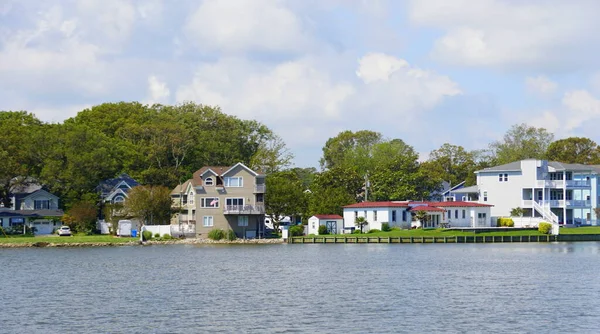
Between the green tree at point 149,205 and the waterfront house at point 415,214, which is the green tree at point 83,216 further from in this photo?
the waterfront house at point 415,214

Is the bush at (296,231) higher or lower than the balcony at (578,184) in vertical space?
lower

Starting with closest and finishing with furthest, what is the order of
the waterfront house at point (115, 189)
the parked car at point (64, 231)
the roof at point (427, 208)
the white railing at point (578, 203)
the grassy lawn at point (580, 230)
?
the grassy lawn at point (580, 230)
the roof at point (427, 208)
the parked car at point (64, 231)
the white railing at point (578, 203)
the waterfront house at point (115, 189)

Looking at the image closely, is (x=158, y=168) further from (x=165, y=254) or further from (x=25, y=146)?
(x=165, y=254)

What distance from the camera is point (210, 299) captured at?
149 feet

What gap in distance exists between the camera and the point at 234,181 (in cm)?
10138

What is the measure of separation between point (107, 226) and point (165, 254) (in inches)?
1177

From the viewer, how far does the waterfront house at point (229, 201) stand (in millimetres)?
100438

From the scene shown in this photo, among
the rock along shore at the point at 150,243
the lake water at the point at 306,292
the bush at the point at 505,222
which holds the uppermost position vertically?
the bush at the point at 505,222

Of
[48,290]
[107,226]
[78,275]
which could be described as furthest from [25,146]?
[48,290]

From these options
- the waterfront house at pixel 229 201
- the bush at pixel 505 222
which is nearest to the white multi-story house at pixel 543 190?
the bush at pixel 505 222

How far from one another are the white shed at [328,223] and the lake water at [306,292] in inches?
758

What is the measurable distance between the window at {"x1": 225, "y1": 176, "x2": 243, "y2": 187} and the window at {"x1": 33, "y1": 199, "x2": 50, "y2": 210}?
25881mm

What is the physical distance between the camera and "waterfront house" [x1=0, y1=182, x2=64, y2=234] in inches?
4193

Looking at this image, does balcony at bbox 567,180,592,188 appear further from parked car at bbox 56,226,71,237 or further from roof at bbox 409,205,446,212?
parked car at bbox 56,226,71,237
